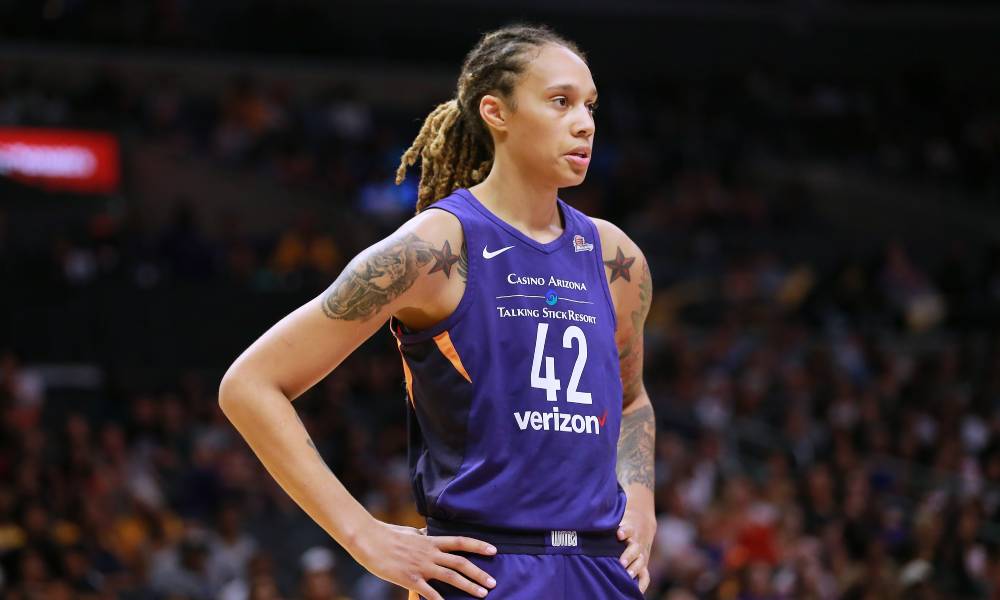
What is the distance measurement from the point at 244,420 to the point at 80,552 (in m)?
6.41

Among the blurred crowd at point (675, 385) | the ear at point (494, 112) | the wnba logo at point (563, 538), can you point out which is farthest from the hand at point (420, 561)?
the blurred crowd at point (675, 385)

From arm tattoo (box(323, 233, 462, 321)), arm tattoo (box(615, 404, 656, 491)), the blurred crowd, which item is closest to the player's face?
arm tattoo (box(323, 233, 462, 321))

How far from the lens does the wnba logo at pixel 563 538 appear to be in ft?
10.9

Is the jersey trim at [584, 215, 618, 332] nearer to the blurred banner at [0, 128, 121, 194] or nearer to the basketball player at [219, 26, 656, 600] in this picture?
the basketball player at [219, 26, 656, 600]

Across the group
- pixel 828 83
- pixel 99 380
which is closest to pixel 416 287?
pixel 99 380

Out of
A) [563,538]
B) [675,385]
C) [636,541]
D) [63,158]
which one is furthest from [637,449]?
[63,158]

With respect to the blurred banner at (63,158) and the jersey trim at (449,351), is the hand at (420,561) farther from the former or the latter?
the blurred banner at (63,158)

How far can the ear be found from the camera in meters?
3.59

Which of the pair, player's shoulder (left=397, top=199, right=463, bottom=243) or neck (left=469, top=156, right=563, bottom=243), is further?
neck (left=469, top=156, right=563, bottom=243)

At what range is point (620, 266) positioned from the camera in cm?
384

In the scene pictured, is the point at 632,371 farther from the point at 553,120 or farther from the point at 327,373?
the point at 327,373

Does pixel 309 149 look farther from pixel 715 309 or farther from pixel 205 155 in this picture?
pixel 715 309

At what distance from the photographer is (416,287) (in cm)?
335

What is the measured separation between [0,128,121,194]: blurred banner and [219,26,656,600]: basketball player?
44.7 ft
